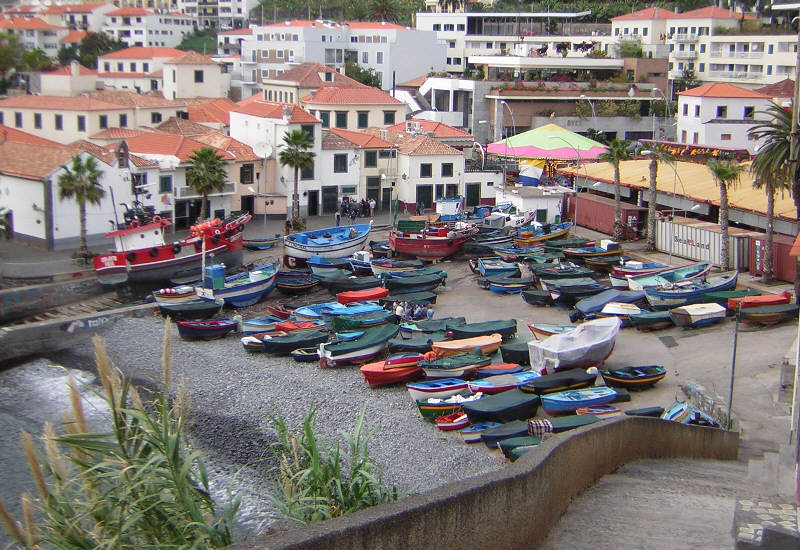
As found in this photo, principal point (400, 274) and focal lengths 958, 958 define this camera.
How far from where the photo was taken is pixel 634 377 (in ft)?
91.1

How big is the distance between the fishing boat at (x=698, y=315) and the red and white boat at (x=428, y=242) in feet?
48.3

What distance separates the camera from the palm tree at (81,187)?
1695 inches

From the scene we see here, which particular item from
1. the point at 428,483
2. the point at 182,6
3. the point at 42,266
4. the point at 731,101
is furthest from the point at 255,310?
the point at 182,6

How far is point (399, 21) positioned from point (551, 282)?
96862 mm

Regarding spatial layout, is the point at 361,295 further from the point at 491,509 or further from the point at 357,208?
the point at 491,509

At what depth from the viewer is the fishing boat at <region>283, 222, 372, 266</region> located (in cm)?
4441

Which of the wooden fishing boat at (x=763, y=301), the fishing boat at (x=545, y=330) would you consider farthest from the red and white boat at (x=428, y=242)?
the wooden fishing boat at (x=763, y=301)

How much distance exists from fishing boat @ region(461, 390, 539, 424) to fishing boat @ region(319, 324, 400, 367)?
6448 mm

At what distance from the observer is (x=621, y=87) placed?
262 ft

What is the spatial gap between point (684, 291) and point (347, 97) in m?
34.8

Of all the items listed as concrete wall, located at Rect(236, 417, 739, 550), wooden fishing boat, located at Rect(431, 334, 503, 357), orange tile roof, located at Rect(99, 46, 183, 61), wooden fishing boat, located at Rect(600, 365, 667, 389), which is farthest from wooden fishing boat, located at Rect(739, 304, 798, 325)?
orange tile roof, located at Rect(99, 46, 183, 61)

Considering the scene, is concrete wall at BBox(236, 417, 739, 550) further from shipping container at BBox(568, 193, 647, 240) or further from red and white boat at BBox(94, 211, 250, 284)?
shipping container at BBox(568, 193, 647, 240)

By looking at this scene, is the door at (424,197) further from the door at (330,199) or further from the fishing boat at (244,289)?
the fishing boat at (244,289)

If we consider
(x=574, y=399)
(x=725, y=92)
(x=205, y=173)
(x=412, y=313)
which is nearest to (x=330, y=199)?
(x=205, y=173)
